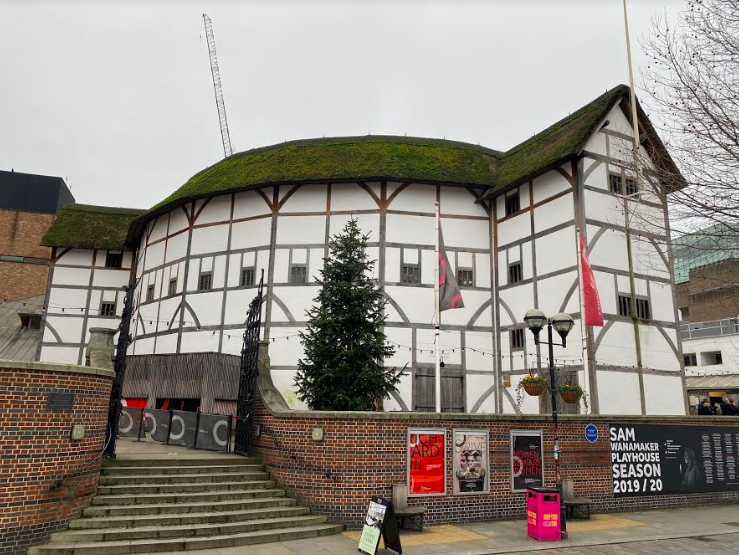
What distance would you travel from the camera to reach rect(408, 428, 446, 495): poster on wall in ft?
38.5

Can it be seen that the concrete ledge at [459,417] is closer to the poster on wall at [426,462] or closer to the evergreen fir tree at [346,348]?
the poster on wall at [426,462]

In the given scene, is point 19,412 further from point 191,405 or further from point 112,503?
point 191,405

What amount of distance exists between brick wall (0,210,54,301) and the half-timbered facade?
790 inches

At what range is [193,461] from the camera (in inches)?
483

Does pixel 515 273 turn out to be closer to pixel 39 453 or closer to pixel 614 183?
pixel 614 183

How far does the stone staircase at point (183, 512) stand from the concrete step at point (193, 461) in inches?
0.8

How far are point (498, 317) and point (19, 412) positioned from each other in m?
17.6

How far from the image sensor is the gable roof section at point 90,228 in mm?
31516

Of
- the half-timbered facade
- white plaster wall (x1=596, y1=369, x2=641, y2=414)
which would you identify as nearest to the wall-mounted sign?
the half-timbered facade

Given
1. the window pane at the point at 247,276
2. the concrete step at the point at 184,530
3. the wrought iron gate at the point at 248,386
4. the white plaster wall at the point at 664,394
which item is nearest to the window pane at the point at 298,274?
the window pane at the point at 247,276

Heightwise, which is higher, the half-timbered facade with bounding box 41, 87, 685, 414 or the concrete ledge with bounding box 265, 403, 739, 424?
the half-timbered facade with bounding box 41, 87, 685, 414

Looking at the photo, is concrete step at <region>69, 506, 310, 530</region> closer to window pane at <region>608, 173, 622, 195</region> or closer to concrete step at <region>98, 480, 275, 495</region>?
concrete step at <region>98, 480, 275, 495</region>

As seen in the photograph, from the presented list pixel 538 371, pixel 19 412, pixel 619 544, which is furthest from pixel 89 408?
pixel 538 371

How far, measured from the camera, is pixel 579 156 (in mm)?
19922
